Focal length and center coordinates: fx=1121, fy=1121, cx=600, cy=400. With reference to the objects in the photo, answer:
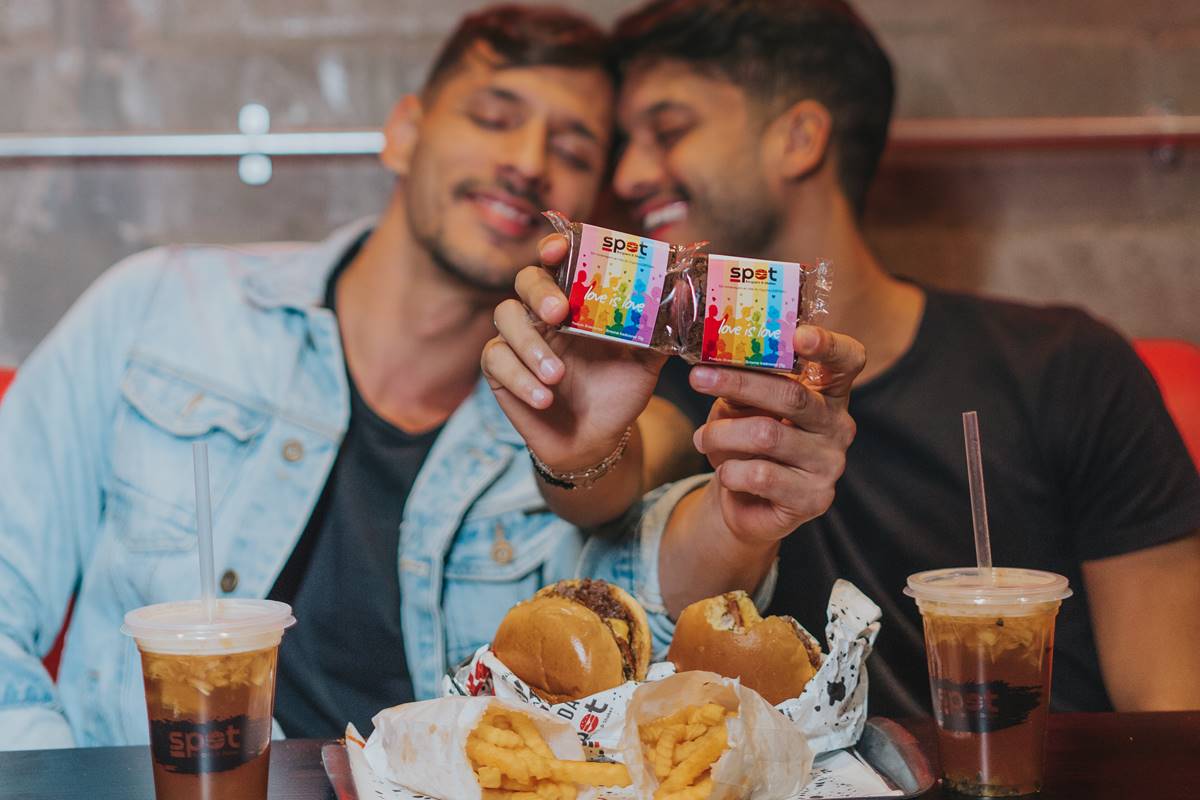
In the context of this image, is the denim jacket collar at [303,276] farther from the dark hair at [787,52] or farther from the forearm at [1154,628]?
the forearm at [1154,628]

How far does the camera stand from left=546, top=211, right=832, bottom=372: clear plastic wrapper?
1042 mm

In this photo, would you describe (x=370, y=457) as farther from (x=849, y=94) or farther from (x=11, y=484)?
→ (x=849, y=94)

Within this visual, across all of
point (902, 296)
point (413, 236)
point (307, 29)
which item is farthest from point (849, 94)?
point (307, 29)

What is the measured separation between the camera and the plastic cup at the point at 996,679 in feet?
3.15

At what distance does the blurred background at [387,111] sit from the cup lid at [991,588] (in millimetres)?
842

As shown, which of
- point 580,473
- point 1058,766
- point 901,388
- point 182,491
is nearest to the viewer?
point 1058,766

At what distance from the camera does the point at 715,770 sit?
917mm

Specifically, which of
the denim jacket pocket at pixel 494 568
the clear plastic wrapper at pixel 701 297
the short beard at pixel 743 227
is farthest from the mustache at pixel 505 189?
the clear plastic wrapper at pixel 701 297

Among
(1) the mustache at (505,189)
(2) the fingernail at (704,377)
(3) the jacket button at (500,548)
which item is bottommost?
(3) the jacket button at (500,548)

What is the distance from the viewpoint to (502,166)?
5.56ft

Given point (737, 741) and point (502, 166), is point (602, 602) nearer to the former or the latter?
point (737, 741)

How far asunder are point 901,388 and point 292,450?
92 centimetres

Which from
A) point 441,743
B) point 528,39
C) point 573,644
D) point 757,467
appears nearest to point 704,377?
point 757,467

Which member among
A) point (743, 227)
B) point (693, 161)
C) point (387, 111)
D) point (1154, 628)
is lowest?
point (1154, 628)
